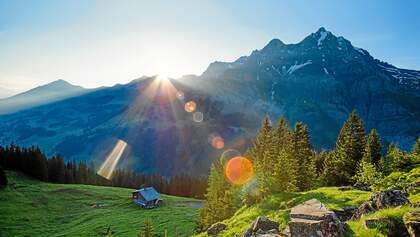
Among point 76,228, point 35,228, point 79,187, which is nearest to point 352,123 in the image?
point 76,228

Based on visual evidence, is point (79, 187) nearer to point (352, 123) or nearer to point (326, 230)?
point (352, 123)

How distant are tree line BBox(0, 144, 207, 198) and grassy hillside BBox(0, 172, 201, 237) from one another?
10909mm

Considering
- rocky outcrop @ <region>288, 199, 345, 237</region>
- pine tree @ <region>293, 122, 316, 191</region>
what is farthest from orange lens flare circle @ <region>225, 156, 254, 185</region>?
rocky outcrop @ <region>288, 199, 345, 237</region>

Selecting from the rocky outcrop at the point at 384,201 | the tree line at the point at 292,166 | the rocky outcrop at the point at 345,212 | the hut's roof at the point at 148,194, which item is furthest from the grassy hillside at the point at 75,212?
the rocky outcrop at the point at 384,201

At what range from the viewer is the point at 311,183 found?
186 feet

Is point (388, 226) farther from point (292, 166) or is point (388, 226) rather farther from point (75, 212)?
point (75, 212)

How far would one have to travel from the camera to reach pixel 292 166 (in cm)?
5206

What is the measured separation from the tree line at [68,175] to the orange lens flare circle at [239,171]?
79095 millimetres

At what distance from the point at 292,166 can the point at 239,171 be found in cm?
1841

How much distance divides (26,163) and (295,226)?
147208 millimetres

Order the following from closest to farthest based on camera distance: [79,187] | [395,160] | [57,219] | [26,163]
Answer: [395,160] < [57,219] < [79,187] < [26,163]

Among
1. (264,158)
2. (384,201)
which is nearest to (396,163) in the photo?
(264,158)

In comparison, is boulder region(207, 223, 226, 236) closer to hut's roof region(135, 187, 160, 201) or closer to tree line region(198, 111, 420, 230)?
tree line region(198, 111, 420, 230)

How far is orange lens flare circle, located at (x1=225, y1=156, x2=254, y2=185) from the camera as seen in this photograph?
63.5 metres
